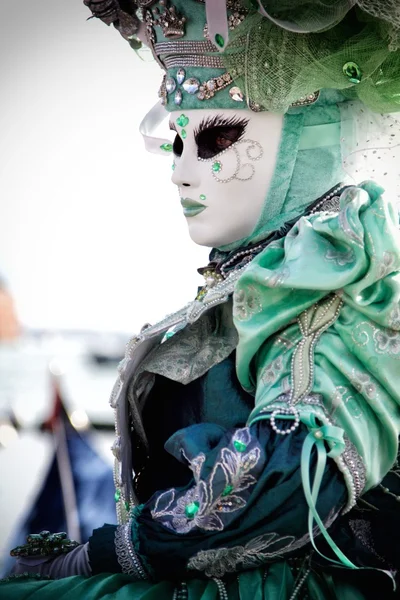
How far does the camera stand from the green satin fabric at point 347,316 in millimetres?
1324

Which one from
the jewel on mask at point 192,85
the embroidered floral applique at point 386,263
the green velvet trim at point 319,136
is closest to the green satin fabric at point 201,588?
the embroidered floral applique at point 386,263

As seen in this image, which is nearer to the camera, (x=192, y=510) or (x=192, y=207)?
(x=192, y=510)

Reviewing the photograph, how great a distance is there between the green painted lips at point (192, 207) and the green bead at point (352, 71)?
329mm

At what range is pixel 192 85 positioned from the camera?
1597 mm

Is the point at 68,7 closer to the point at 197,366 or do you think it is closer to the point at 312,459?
the point at 197,366

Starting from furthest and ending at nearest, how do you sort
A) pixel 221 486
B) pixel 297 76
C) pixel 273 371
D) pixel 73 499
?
pixel 73 499 → pixel 297 76 → pixel 273 371 → pixel 221 486

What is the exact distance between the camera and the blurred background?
8.22ft

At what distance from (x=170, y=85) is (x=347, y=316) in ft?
1.82

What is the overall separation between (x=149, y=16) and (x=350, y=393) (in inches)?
30.9

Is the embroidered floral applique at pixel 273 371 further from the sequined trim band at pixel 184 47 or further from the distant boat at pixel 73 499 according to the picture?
the distant boat at pixel 73 499

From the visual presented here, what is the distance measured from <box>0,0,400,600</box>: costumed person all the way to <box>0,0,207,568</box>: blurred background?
2.47ft

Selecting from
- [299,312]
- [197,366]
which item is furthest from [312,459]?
[197,366]

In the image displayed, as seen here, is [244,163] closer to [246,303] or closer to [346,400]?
[246,303]

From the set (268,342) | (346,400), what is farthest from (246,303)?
(346,400)
